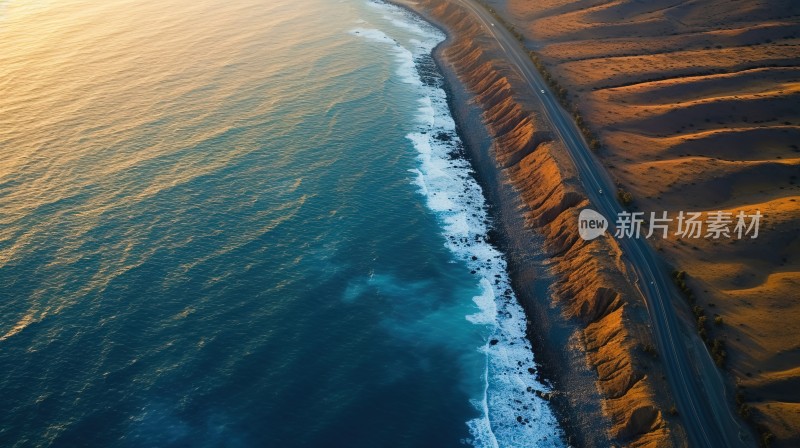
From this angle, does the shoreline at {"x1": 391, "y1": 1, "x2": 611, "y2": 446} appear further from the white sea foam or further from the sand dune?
the sand dune

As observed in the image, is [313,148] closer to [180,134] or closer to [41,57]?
[180,134]

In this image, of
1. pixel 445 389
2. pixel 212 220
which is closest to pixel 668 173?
pixel 445 389

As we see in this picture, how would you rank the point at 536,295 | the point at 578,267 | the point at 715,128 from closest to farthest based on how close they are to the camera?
the point at 536,295, the point at 578,267, the point at 715,128

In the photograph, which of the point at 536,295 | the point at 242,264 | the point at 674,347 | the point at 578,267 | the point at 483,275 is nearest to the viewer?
the point at 674,347

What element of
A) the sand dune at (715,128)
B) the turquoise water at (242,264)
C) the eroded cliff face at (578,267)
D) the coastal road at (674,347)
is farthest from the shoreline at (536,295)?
the sand dune at (715,128)

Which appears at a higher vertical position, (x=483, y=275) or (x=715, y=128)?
(x=715, y=128)

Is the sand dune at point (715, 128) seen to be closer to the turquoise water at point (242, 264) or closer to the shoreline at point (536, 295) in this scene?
the shoreline at point (536, 295)

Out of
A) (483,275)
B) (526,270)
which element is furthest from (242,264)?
(526,270)

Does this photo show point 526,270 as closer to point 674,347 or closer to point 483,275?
point 483,275
